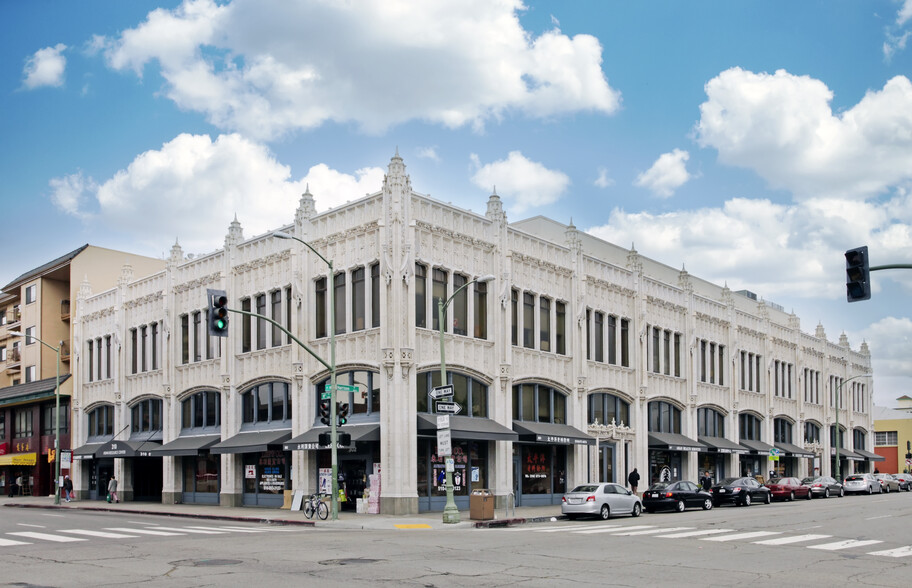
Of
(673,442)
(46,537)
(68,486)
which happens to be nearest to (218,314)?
(46,537)

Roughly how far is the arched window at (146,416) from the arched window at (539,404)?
65.4 feet

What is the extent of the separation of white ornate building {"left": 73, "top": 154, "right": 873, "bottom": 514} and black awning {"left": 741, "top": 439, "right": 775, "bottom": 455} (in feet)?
1.06

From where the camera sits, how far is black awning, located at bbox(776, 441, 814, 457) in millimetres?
60812

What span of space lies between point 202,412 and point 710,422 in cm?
2995

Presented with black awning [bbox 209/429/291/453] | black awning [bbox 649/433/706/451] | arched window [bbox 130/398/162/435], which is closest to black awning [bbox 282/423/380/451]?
black awning [bbox 209/429/291/453]

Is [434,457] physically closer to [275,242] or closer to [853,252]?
[275,242]

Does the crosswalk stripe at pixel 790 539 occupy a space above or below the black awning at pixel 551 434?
below

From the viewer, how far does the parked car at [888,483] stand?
59281 mm

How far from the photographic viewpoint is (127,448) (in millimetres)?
45938

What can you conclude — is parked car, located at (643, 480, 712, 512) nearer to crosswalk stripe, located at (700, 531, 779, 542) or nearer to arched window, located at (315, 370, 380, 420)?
crosswalk stripe, located at (700, 531, 779, 542)

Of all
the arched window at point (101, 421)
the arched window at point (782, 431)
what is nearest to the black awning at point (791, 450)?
the arched window at point (782, 431)

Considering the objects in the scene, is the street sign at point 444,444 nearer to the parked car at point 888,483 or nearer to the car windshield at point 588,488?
the car windshield at point 588,488

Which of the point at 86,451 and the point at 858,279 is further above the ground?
the point at 858,279

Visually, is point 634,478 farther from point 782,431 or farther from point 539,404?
point 782,431
